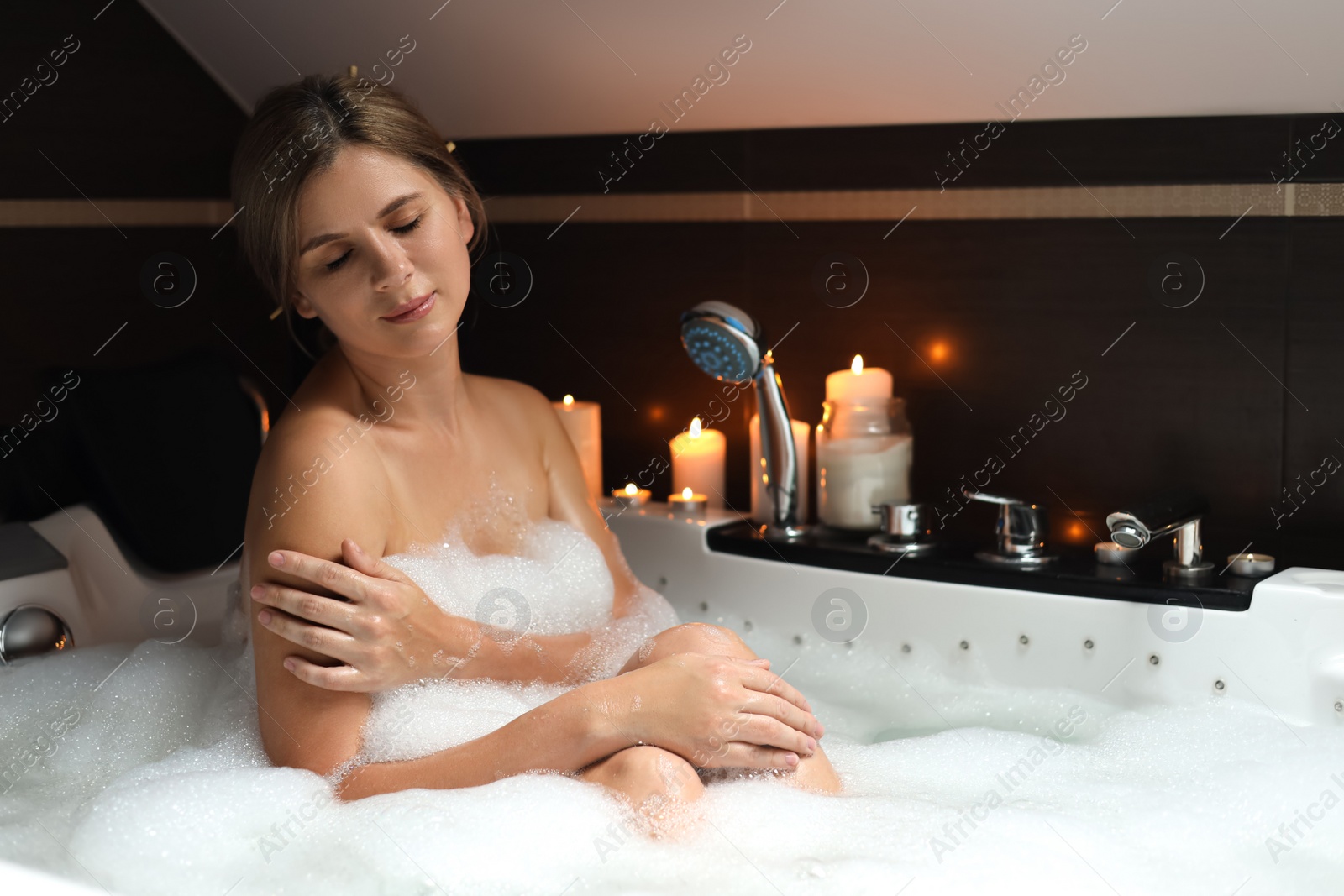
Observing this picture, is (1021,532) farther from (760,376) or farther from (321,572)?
(321,572)

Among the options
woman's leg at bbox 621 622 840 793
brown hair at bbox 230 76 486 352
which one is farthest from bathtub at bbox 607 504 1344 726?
brown hair at bbox 230 76 486 352

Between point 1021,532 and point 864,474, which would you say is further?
point 864,474

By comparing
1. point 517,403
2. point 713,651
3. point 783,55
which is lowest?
point 713,651

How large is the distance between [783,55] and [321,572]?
1007mm

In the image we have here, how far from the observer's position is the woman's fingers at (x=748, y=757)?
1211 mm

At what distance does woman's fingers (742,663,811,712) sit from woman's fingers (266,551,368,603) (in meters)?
0.41

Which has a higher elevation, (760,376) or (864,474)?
(760,376)

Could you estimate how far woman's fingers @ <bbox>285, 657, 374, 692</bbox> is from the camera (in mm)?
1185

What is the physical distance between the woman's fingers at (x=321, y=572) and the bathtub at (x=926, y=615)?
0.52 metres

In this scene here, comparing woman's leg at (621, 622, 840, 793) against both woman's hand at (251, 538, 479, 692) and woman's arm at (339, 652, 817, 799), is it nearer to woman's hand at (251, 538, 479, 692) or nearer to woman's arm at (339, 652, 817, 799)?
woman's arm at (339, 652, 817, 799)

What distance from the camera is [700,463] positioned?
200 centimetres

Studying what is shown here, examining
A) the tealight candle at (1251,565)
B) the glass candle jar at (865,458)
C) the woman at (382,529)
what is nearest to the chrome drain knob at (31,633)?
the woman at (382,529)

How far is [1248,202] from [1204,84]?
0.57ft

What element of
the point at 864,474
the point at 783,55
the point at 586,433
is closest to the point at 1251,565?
the point at 864,474
